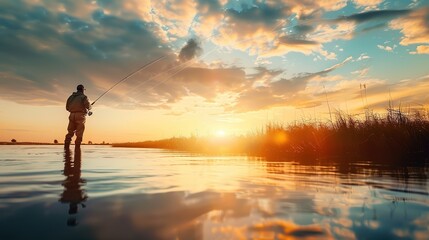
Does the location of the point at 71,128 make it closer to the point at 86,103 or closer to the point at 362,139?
the point at 86,103

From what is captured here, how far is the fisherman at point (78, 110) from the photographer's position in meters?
12.9

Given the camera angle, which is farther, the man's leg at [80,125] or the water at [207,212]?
the man's leg at [80,125]

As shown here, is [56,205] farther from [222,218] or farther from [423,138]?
[423,138]

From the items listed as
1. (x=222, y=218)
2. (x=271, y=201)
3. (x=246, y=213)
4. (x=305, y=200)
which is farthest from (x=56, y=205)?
(x=305, y=200)

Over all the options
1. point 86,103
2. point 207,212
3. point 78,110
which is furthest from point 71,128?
point 207,212

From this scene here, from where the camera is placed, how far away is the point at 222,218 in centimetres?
224

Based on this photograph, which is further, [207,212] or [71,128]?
[71,128]

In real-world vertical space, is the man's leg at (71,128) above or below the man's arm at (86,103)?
below

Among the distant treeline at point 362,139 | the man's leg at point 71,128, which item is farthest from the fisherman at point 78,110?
the distant treeline at point 362,139

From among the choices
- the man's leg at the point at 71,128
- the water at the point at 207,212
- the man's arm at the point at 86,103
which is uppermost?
the man's arm at the point at 86,103

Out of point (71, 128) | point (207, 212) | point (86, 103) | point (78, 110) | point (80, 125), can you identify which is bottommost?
point (207, 212)

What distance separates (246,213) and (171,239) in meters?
0.85

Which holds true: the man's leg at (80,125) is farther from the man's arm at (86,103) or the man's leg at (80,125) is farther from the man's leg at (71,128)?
the man's arm at (86,103)

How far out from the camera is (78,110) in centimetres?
1306
